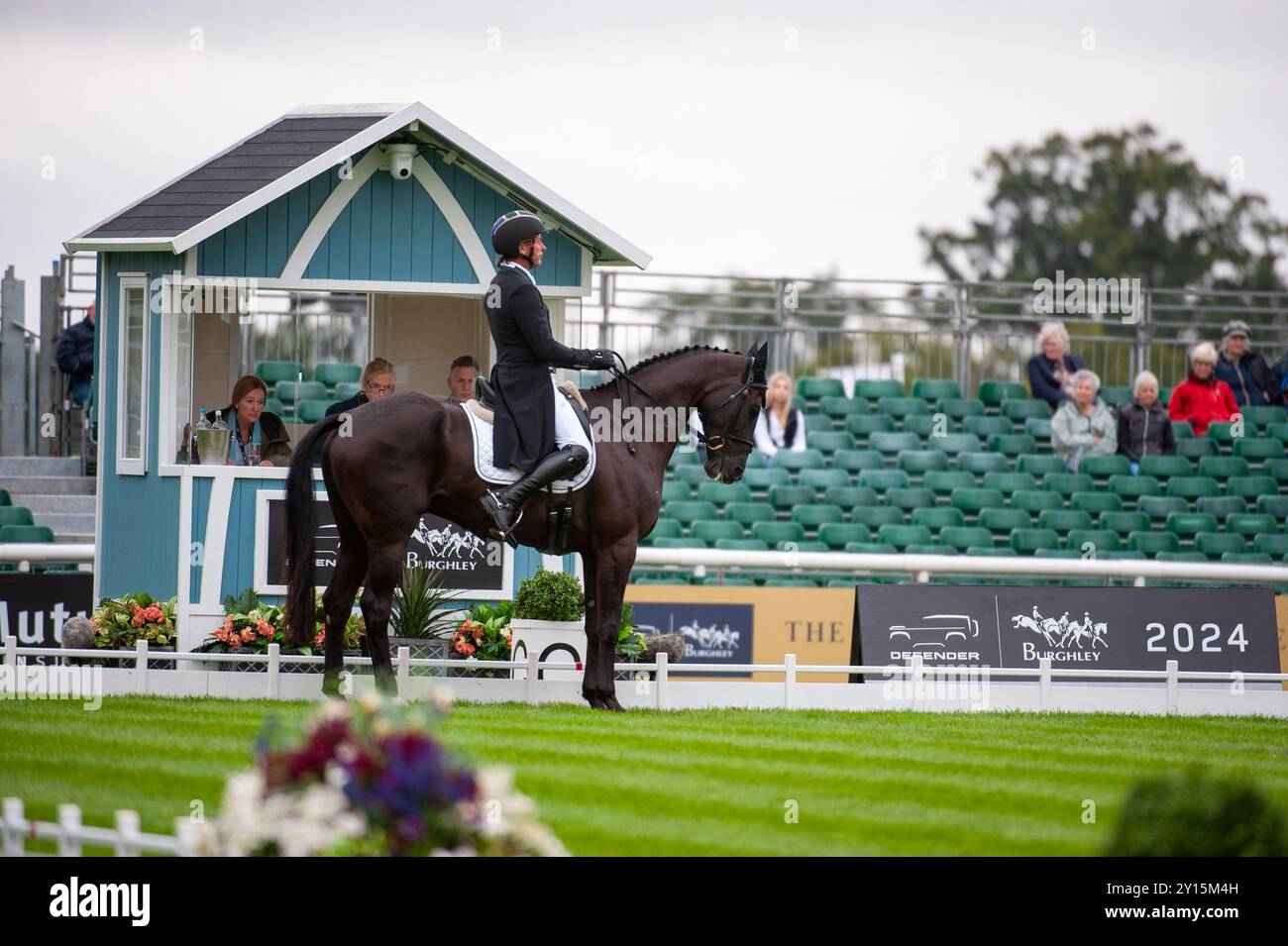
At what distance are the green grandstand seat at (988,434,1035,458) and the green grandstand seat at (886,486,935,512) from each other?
5.42ft

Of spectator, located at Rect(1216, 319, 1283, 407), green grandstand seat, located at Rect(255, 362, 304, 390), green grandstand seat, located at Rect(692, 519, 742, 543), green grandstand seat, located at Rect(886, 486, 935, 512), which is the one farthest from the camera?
spectator, located at Rect(1216, 319, 1283, 407)

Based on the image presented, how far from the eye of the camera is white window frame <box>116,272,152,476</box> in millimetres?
12164

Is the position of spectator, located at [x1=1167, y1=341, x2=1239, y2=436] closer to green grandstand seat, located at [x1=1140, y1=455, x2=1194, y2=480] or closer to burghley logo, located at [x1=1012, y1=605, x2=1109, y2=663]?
green grandstand seat, located at [x1=1140, y1=455, x2=1194, y2=480]

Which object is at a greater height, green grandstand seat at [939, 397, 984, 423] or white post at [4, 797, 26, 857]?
green grandstand seat at [939, 397, 984, 423]

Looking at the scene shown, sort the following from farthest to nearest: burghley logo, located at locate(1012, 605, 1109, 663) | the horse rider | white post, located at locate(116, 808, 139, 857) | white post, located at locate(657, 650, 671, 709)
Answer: burghley logo, located at locate(1012, 605, 1109, 663) < white post, located at locate(657, 650, 671, 709) < the horse rider < white post, located at locate(116, 808, 139, 857)

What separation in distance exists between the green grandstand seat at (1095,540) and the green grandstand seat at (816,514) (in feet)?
7.92

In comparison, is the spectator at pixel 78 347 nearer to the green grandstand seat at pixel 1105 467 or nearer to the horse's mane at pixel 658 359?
the horse's mane at pixel 658 359

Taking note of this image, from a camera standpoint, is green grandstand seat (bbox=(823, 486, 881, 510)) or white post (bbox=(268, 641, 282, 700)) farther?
green grandstand seat (bbox=(823, 486, 881, 510))

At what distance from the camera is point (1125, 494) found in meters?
18.6

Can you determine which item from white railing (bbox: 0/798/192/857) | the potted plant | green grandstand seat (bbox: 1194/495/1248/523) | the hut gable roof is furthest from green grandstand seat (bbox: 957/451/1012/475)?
white railing (bbox: 0/798/192/857)

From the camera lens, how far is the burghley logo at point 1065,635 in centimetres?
1324

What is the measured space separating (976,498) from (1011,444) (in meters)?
1.53

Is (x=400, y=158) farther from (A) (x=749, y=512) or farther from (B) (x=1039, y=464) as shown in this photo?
(B) (x=1039, y=464)

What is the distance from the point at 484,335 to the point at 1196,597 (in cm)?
622
